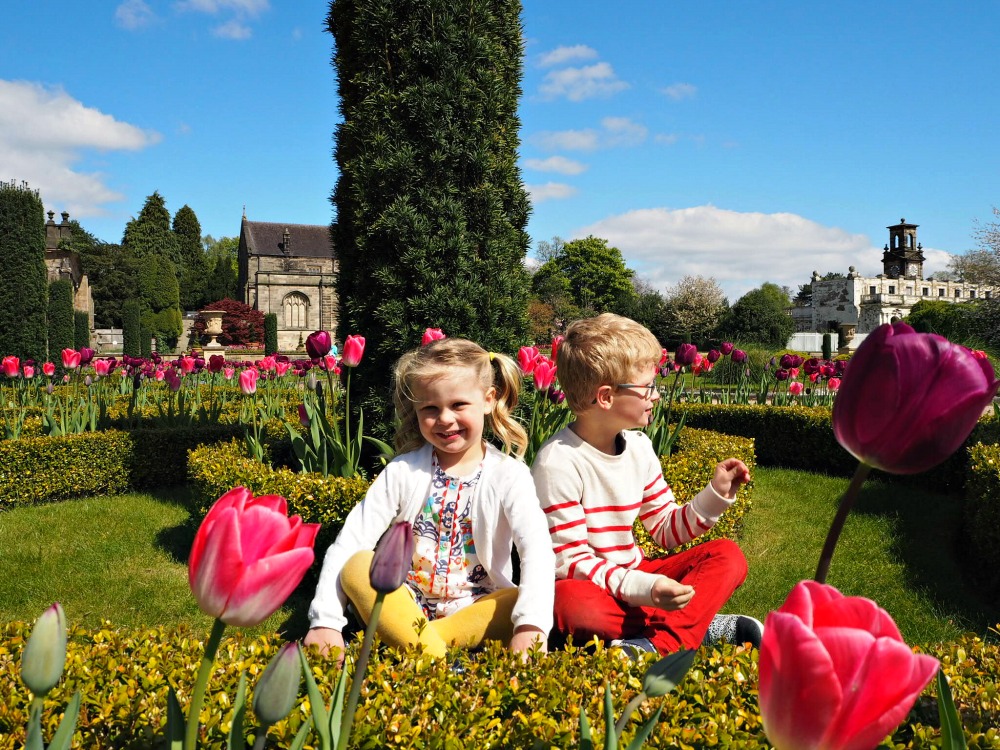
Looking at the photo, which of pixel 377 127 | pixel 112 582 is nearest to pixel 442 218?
pixel 377 127

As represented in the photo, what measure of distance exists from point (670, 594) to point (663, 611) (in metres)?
0.52

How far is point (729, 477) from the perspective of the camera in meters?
2.38

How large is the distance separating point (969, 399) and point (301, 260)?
59.9 meters

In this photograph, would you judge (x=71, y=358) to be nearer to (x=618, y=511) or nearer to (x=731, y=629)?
(x=618, y=511)

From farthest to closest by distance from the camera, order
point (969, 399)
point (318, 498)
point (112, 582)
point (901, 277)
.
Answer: point (901, 277), point (112, 582), point (318, 498), point (969, 399)

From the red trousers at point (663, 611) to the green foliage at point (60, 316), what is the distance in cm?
2173

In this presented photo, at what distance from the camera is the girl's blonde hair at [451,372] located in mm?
2648

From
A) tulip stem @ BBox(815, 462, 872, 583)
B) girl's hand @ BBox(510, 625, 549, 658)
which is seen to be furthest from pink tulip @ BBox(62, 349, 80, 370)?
tulip stem @ BBox(815, 462, 872, 583)

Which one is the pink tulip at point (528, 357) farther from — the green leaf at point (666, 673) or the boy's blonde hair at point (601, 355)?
the green leaf at point (666, 673)

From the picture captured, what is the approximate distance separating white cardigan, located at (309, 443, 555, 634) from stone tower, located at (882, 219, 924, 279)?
81547mm

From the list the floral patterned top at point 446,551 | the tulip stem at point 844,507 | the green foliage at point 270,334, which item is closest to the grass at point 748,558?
the floral patterned top at point 446,551

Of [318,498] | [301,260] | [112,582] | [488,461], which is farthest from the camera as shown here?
[301,260]

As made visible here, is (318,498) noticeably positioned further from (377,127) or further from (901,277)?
(901,277)

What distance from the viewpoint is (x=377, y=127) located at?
480cm
